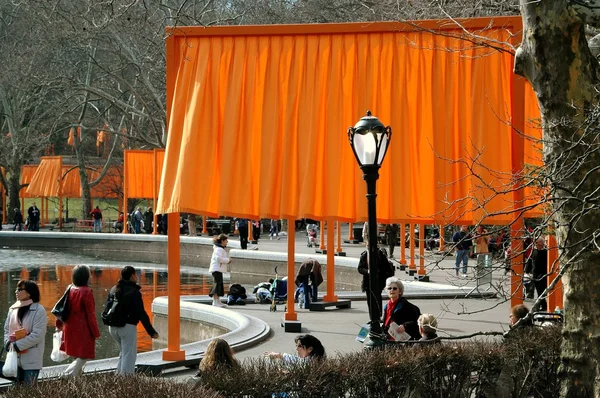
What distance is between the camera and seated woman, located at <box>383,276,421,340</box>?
11695mm

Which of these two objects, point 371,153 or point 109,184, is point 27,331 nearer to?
point 371,153

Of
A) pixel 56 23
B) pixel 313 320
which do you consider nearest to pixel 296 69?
pixel 313 320

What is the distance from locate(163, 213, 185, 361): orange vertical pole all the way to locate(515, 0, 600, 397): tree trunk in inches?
221

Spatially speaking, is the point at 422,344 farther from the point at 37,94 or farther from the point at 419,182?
the point at 37,94

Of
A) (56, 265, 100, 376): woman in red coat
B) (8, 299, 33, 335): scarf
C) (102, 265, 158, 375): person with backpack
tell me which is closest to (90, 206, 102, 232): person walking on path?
(102, 265, 158, 375): person with backpack

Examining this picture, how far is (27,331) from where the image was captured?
1069cm

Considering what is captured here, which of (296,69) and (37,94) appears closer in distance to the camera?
(296,69)

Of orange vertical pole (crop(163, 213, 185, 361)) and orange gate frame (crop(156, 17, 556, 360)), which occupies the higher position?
orange gate frame (crop(156, 17, 556, 360))

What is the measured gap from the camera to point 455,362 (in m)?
9.45

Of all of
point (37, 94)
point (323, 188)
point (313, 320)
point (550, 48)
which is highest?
point (37, 94)

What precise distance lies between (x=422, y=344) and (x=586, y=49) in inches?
118

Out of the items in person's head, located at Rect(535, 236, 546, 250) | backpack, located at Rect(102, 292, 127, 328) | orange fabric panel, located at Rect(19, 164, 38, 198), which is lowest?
backpack, located at Rect(102, 292, 127, 328)

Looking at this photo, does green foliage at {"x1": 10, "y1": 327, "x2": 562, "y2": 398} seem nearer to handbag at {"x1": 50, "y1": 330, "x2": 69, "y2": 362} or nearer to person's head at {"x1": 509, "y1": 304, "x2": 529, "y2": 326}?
person's head at {"x1": 509, "y1": 304, "x2": 529, "y2": 326}

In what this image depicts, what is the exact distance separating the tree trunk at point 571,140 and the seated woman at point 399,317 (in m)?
2.39
